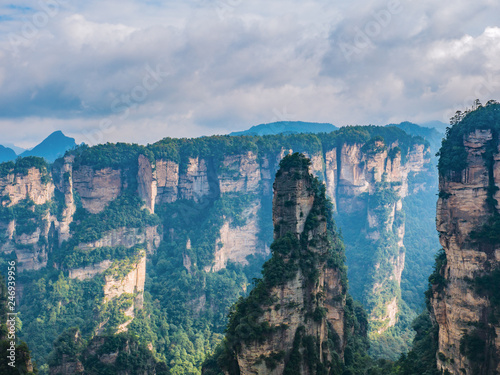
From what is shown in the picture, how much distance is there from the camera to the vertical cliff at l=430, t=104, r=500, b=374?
28.1 metres

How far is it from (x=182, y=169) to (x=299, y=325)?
188 ft

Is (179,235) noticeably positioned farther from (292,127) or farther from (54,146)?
(54,146)

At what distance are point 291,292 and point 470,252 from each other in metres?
11.9

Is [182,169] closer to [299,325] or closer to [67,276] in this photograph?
[67,276]

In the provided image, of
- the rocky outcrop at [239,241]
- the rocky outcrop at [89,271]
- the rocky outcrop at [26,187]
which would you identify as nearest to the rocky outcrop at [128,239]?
the rocky outcrop at [89,271]

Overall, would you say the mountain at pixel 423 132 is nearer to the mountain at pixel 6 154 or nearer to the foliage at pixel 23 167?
the foliage at pixel 23 167

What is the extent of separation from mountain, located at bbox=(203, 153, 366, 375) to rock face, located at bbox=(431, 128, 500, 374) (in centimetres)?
808

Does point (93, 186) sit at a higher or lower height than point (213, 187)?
higher

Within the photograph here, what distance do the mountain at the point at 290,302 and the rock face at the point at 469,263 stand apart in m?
8.08

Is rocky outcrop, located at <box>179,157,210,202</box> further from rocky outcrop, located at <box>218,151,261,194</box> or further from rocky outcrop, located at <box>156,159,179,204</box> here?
rocky outcrop, located at <box>218,151,261,194</box>

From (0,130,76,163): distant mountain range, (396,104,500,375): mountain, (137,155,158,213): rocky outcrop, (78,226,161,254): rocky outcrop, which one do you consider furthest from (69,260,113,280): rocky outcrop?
(0,130,76,163): distant mountain range

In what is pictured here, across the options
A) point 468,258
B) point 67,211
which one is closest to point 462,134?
point 468,258

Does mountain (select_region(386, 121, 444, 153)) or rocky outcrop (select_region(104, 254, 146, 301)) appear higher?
mountain (select_region(386, 121, 444, 153))

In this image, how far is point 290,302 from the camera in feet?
102
